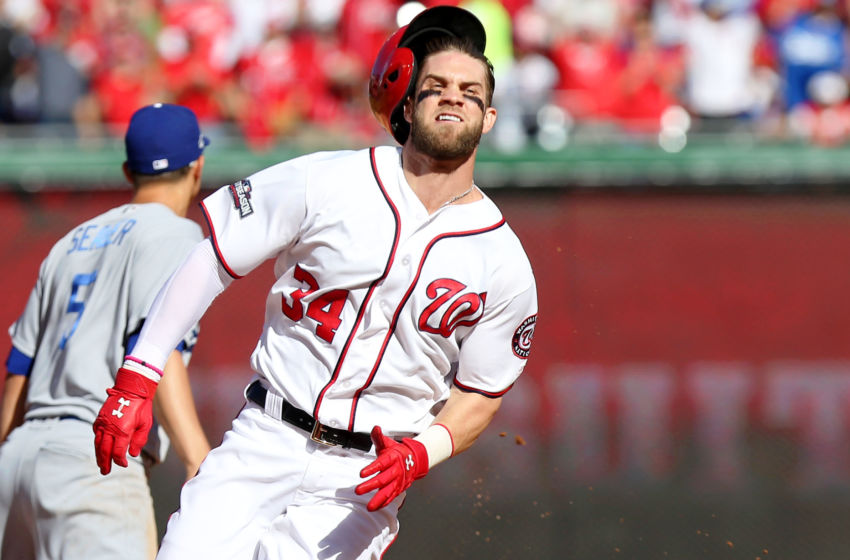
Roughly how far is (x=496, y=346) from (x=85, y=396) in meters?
1.32

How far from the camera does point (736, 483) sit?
638cm

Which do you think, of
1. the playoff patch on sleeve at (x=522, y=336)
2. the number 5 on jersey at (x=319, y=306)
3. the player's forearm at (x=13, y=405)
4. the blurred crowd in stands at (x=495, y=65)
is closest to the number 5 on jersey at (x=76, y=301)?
the player's forearm at (x=13, y=405)

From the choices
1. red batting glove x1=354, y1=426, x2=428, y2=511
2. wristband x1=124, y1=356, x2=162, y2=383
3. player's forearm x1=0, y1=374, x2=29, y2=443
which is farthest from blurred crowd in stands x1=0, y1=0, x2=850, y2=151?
red batting glove x1=354, y1=426, x2=428, y2=511

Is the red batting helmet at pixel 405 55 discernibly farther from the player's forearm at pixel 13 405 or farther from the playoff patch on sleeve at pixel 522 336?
the player's forearm at pixel 13 405

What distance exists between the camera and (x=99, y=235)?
3740mm

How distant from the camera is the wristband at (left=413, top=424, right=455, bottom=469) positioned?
3.04 m

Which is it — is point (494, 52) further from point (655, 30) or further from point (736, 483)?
point (736, 483)

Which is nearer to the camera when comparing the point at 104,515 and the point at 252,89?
the point at 104,515

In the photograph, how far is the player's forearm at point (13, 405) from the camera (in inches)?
150

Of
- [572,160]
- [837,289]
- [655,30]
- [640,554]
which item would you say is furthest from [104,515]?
[655,30]

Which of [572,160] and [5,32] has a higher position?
[5,32]

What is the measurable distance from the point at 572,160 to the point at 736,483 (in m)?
3.16

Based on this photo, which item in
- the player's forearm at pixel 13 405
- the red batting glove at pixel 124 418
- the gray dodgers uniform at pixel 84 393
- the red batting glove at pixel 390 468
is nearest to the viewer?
the red batting glove at pixel 390 468

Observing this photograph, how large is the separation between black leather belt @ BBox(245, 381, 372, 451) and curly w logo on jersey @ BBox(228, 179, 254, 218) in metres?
0.54
